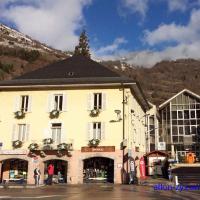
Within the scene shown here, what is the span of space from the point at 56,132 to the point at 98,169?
191 inches

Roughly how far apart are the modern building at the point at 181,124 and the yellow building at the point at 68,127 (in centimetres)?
2011

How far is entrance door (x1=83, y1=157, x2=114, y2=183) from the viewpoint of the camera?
107 feet

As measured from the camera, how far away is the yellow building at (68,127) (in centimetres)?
3144

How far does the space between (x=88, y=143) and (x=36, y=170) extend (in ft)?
15.5

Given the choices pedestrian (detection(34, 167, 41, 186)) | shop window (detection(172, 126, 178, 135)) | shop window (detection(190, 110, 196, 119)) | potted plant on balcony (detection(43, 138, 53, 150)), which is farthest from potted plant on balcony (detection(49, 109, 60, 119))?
shop window (detection(190, 110, 196, 119))

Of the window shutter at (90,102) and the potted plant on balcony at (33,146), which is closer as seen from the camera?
the potted plant on balcony at (33,146)

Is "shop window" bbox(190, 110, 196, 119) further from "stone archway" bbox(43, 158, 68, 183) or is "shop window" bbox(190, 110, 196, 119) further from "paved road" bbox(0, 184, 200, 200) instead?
"paved road" bbox(0, 184, 200, 200)

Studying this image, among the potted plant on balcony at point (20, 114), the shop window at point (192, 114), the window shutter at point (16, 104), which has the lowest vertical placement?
the potted plant on balcony at point (20, 114)

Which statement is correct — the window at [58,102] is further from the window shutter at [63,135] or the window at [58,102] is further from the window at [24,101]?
the window at [24,101]

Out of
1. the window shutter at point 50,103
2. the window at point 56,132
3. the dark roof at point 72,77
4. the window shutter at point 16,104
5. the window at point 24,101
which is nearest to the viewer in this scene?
the window at point 56,132

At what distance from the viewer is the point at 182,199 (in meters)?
19.1

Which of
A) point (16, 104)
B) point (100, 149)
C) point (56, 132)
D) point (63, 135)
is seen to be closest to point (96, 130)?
point (100, 149)

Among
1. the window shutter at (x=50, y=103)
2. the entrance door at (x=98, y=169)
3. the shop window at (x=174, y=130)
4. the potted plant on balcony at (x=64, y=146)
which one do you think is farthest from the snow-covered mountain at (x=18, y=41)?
the potted plant on balcony at (x=64, y=146)

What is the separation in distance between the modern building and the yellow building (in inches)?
792
